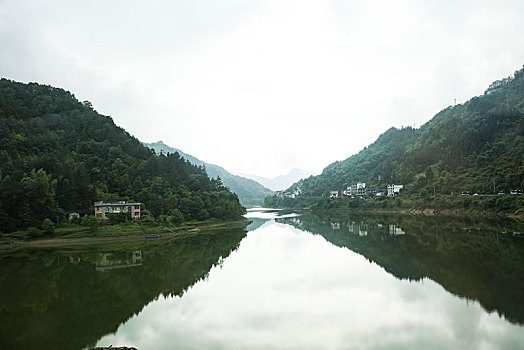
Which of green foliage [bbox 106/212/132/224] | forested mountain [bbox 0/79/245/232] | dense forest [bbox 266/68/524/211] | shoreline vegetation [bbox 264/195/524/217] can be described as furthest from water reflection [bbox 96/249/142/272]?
dense forest [bbox 266/68/524/211]

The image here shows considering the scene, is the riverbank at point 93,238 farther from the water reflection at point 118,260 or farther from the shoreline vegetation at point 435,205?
the shoreline vegetation at point 435,205

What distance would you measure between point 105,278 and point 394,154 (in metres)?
98.2

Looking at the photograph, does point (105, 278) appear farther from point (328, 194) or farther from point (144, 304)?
point (328, 194)

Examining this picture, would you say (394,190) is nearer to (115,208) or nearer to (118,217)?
(115,208)

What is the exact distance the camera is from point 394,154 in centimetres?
10362

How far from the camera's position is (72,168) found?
42.1 metres

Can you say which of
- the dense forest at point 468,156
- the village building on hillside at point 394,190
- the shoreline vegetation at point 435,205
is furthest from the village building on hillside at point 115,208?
the village building on hillside at point 394,190

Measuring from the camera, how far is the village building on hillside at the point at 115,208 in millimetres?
39938

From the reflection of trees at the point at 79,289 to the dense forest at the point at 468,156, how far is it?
1775 inches

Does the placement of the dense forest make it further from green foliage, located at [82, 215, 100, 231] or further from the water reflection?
green foliage, located at [82, 215, 100, 231]

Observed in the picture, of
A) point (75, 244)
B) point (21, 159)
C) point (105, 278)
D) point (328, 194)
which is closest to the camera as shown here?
point (105, 278)

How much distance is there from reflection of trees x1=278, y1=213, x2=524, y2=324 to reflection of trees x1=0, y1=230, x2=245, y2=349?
39.8ft

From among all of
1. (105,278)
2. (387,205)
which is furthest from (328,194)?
(105,278)

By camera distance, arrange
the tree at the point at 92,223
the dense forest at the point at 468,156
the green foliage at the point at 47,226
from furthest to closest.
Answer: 1. the dense forest at the point at 468,156
2. the tree at the point at 92,223
3. the green foliage at the point at 47,226
